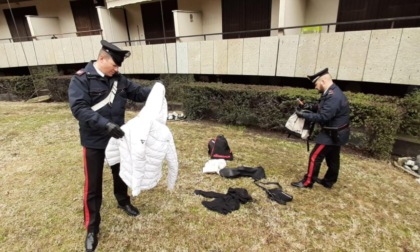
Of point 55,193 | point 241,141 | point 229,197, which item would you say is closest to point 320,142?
point 229,197

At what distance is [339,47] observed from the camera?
5.41 m

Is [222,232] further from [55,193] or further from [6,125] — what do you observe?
[6,125]

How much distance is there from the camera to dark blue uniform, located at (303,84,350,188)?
3.15 metres

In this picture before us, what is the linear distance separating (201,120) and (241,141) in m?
1.96

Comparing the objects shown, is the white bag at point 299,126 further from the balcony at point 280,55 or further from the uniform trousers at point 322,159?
the balcony at point 280,55

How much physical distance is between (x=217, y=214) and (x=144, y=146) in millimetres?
1496

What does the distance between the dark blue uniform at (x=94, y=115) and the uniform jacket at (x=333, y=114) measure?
235 cm

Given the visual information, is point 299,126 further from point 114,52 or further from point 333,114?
point 114,52

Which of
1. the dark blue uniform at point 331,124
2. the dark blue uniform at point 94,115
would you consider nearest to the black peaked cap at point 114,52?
the dark blue uniform at point 94,115

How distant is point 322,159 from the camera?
349 centimetres

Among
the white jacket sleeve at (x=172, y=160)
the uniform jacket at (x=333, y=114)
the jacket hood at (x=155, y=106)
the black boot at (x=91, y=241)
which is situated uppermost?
the jacket hood at (x=155, y=106)

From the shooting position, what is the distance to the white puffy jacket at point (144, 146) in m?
2.42

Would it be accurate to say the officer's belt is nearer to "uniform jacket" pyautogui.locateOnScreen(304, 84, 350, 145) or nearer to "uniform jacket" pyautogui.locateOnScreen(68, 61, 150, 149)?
"uniform jacket" pyautogui.locateOnScreen(68, 61, 150, 149)

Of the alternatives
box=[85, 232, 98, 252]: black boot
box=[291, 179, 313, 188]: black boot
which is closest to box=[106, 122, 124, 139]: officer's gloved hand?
box=[85, 232, 98, 252]: black boot
